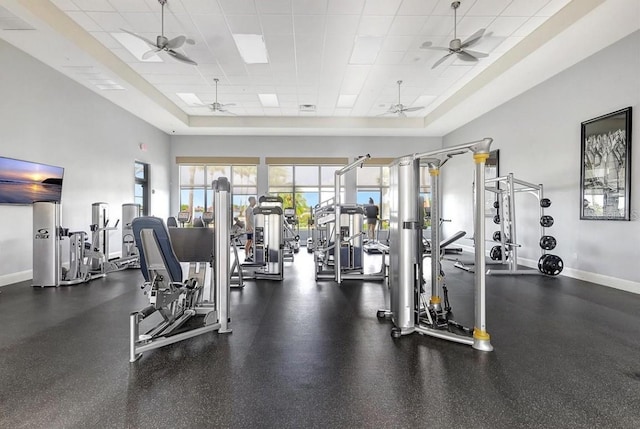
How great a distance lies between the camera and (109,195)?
789 cm

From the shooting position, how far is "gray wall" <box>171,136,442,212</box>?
11.3 m

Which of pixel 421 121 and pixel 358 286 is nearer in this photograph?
pixel 358 286

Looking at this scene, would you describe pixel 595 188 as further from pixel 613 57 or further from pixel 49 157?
pixel 49 157

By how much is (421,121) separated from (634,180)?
6.36 meters

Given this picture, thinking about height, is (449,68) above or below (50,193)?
above

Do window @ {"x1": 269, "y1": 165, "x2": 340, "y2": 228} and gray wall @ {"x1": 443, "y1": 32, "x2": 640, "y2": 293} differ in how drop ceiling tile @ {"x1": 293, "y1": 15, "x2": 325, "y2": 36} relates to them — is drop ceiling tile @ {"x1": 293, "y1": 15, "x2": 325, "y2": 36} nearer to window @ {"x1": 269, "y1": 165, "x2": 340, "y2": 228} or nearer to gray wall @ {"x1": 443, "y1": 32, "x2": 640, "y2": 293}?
gray wall @ {"x1": 443, "y1": 32, "x2": 640, "y2": 293}

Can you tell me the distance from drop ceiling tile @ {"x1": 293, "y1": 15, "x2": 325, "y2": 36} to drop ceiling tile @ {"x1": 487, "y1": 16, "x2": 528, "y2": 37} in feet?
9.03

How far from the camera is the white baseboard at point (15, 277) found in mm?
5145

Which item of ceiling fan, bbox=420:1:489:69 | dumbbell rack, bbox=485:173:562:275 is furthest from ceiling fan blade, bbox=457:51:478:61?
dumbbell rack, bbox=485:173:562:275

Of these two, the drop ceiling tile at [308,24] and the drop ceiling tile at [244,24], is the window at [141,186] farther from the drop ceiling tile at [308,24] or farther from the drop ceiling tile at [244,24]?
the drop ceiling tile at [308,24]

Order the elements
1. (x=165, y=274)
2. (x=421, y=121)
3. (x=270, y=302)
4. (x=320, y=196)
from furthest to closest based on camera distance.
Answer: (x=320, y=196)
(x=421, y=121)
(x=270, y=302)
(x=165, y=274)

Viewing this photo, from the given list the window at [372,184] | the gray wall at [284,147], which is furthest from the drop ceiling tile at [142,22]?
the window at [372,184]

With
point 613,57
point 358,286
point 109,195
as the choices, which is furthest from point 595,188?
point 109,195

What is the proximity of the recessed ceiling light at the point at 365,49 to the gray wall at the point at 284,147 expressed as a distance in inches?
192
